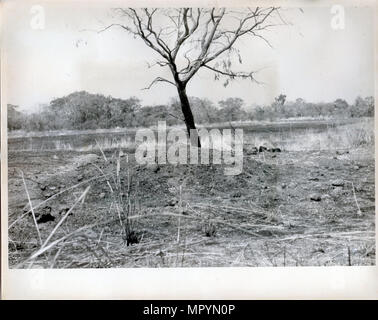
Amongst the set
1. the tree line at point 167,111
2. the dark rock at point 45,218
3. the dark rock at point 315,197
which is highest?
the tree line at point 167,111

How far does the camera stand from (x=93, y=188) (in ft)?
Result: 11.8

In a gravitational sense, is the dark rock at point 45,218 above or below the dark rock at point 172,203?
below

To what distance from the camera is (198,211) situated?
356 cm

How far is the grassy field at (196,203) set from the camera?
3.51 metres

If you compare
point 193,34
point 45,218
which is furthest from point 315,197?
point 45,218

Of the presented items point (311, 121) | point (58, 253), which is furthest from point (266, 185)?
point (58, 253)

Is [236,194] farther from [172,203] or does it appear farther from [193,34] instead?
[193,34]

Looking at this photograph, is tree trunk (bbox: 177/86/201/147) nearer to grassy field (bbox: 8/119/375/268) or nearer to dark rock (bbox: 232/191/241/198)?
grassy field (bbox: 8/119/375/268)
